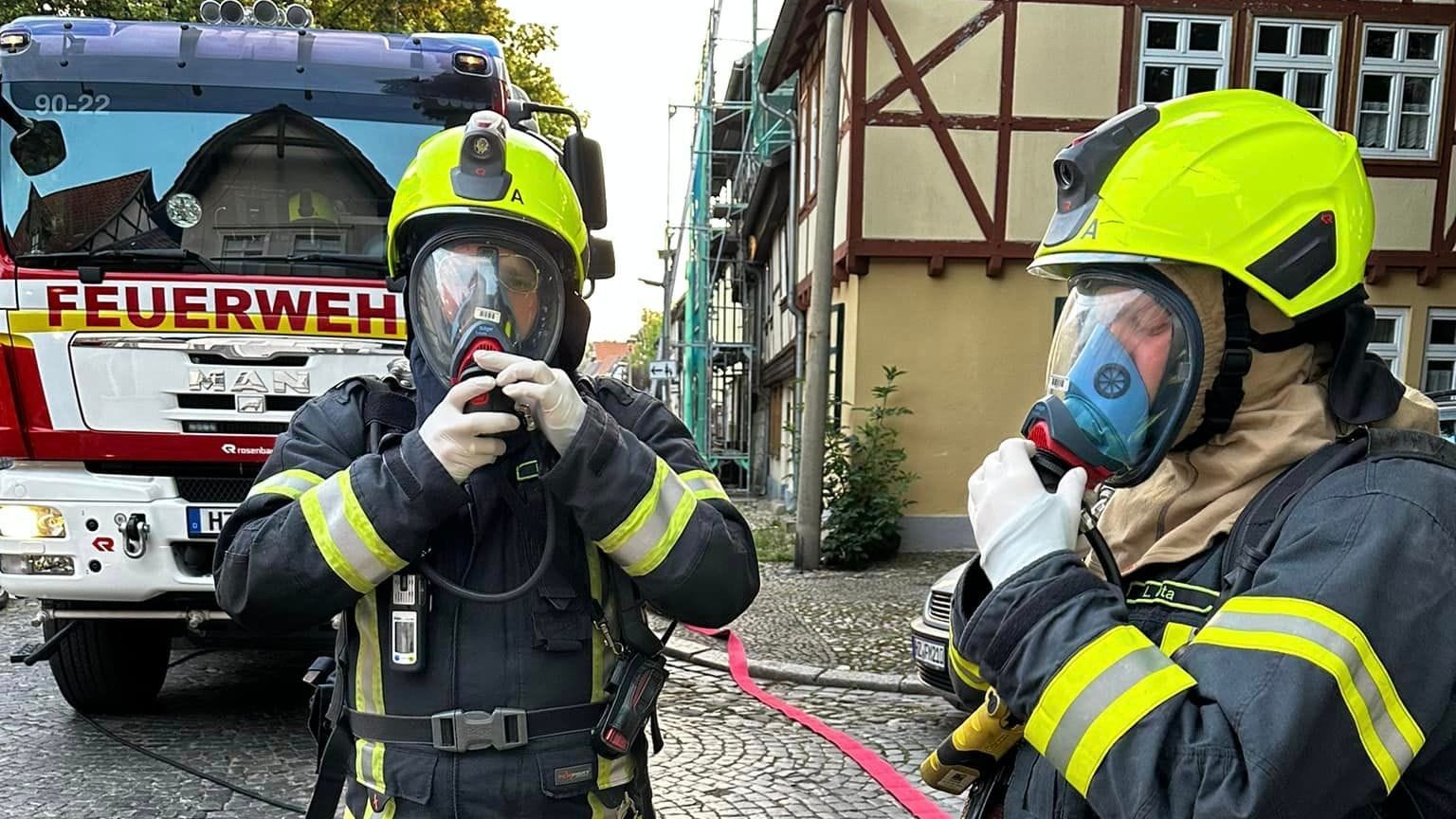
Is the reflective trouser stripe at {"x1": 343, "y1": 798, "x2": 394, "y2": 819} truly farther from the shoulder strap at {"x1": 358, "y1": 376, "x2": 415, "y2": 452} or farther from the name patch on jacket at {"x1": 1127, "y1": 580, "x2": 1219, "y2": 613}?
the name patch on jacket at {"x1": 1127, "y1": 580, "x2": 1219, "y2": 613}

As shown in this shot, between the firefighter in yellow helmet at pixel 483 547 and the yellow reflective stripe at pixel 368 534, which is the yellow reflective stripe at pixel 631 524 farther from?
the yellow reflective stripe at pixel 368 534

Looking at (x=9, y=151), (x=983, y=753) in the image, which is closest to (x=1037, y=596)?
(x=983, y=753)

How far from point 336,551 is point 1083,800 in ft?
3.99

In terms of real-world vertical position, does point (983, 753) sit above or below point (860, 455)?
above

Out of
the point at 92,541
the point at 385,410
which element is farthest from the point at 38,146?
the point at 385,410

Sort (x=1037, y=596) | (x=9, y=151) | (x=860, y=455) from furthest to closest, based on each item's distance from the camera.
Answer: (x=860, y=455), (x=9, y=151), (x=1037, y=596)

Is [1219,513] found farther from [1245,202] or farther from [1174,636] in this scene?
[1245,202]

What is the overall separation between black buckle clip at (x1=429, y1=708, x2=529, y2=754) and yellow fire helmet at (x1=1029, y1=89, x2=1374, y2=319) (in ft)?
3.94

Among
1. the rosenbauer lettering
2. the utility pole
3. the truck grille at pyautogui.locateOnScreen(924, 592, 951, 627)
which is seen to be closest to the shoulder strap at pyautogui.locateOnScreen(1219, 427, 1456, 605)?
the truck grille at pyautogui.locateOnScreen(924, 592, 951, 627)

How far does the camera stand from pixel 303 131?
4.26 metres

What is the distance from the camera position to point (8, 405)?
3879 millimetres

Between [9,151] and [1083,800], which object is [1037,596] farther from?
[9,151]

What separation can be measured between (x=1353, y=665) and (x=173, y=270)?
14.3 ft

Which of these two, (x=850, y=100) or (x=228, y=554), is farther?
(x=850, y=100)
